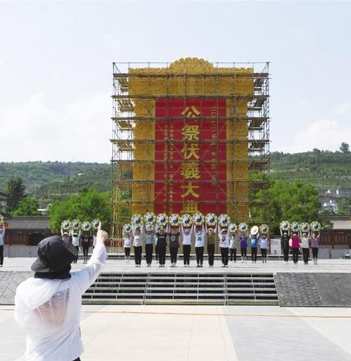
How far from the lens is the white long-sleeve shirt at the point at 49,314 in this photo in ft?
12.2

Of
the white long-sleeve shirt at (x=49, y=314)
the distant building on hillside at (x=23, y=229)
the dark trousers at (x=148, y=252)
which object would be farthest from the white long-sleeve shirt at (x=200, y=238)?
the distant building on hillside at (x=23, y=229)

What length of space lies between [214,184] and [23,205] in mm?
36984

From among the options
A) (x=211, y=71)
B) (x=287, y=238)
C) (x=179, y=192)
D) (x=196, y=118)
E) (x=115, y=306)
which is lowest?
(x=115, y=306)

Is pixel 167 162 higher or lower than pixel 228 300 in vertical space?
higher

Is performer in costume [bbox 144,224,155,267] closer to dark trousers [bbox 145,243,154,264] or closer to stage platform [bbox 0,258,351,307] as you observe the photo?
dark trousers [bbox 145,243,154,264]

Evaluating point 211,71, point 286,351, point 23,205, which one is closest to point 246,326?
point 286,351

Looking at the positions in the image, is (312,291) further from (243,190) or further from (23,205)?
(23,205)

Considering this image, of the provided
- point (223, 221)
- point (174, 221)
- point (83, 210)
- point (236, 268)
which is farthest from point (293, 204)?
point (236, 268)

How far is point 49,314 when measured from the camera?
373 centimetres

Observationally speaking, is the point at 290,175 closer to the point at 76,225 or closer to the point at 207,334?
the point at 76,225

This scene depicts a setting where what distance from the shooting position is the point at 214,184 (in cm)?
3719

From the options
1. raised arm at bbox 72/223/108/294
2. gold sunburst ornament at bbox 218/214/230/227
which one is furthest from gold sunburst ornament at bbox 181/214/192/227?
raised arm at bbox 72/223/108/294

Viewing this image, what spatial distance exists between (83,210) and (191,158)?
17487mm

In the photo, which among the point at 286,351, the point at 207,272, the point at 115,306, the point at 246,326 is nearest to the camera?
the point at 286,351
